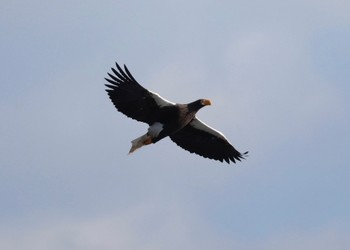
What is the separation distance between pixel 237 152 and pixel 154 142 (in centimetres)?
382

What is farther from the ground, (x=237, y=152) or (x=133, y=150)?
(x=237, y=152)

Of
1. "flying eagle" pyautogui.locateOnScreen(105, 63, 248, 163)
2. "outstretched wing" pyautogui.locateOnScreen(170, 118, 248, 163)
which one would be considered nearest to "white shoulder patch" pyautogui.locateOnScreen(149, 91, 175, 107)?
"flying eagle" pyautogui.locateOnScreen(105, 63, 248, 163)

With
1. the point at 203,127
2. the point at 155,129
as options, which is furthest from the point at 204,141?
the point at 155,129

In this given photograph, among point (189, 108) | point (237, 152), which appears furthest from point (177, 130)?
point (237, 152)

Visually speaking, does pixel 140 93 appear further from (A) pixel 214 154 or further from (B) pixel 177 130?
(A) pixel 214 154

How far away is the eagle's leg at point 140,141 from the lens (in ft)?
122

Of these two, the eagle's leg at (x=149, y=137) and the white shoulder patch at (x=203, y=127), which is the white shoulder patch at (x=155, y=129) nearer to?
the eagle's leg at (x=149, y=137)

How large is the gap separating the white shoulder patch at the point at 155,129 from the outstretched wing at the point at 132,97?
22 centimetres

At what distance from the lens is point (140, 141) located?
1469 inches

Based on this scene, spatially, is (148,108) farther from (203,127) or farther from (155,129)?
(203,127)

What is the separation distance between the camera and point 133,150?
122 feet

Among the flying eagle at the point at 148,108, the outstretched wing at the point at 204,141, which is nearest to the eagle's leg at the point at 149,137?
the flying eagle at the point at 148,108

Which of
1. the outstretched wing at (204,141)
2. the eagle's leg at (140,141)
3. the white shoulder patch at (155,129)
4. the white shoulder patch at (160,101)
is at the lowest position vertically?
the eagle's leg at (140,141)

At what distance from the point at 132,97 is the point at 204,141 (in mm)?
3349
